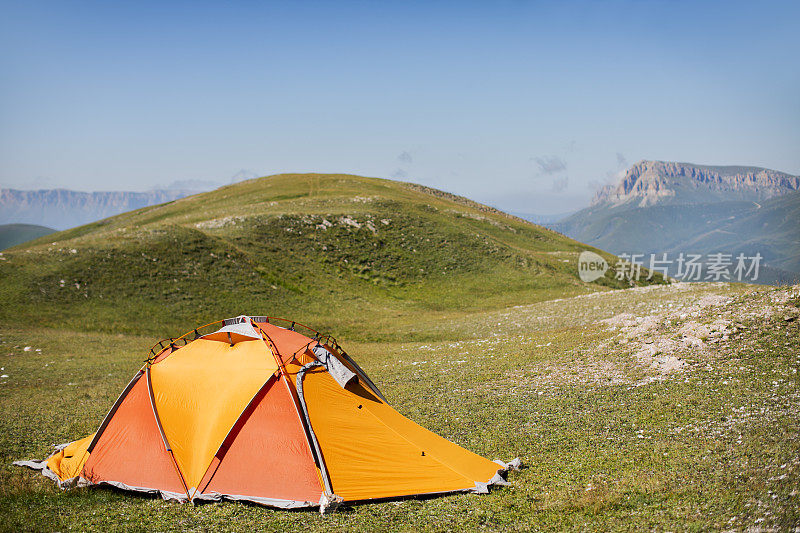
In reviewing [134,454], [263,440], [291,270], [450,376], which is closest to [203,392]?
[134,454]

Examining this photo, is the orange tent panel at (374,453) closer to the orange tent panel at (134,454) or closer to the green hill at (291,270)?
the orange tent panel at (134,454)

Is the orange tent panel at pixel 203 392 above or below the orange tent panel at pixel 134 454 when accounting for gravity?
above

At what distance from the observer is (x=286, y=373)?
1221 centimetres

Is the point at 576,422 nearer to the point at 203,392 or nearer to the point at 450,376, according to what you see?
the point at 450,376

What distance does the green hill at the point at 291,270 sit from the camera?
4034 centimetres

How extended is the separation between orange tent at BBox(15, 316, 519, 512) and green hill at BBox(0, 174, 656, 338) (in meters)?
26.7

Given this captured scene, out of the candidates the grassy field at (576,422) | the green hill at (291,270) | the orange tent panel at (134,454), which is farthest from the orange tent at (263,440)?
the green hill at (291,270)

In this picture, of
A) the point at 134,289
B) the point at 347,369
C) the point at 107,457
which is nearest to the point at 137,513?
the point at 107,457

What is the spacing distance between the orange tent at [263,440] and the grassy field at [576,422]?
1.43 ft

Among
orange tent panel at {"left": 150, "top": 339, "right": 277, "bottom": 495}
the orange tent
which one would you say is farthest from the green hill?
the orange tent

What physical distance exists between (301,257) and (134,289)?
19964mm

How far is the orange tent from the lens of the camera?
11.1 m

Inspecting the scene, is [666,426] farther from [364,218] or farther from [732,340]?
[364,218]

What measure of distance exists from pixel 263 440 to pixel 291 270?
44.1 metres
